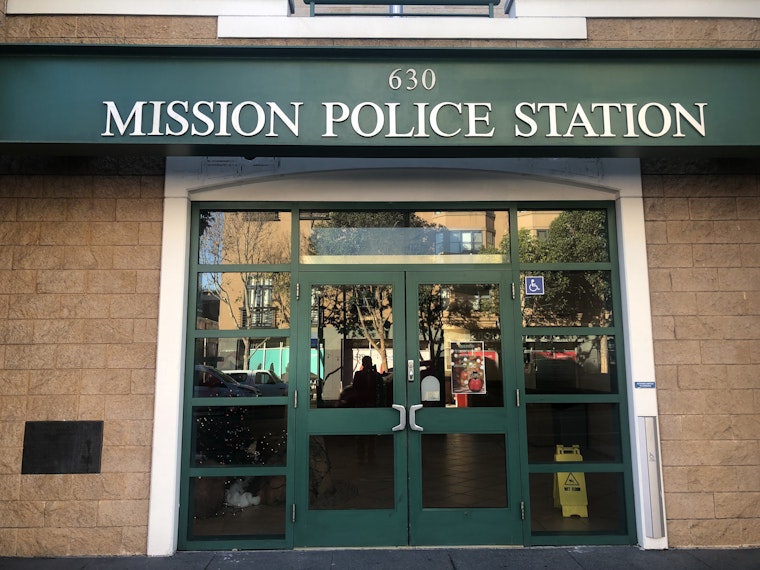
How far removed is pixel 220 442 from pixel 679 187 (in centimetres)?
466

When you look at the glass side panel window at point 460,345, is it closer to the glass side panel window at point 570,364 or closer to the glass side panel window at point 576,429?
the glass side panel window at point 570,364

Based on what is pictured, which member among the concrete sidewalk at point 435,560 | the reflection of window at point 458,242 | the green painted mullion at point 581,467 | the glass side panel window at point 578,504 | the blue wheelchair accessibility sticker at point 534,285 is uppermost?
the reflection of window at point 458,242

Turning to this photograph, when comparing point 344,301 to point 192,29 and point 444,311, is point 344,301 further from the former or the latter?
point 192,29

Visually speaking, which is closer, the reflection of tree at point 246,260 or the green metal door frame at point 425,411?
the green metal door frame at point 425,411

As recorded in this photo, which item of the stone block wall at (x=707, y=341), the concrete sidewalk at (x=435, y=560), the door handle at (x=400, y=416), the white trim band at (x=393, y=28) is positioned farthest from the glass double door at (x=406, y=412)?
the white trim band at (x=393, y=28)

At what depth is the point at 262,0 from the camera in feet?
16.8

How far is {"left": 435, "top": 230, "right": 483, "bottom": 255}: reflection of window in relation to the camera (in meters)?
5.23

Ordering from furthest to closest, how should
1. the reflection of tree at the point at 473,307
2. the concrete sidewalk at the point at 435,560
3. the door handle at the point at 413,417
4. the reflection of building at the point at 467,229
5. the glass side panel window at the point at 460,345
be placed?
the reflection of building at the point at 467,229 < the reflection of tree at the point at 473,307 < the glass side panel window at the point at 460,345 < the door handle at the point at 413,417 < the concrete sidewalk at the point at 435,560

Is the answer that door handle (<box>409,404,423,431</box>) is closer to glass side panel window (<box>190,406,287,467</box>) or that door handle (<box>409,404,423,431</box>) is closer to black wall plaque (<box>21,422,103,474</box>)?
glass side panel window (<box>190,406,287,467</box>)

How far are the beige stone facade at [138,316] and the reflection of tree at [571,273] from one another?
1.41 ft

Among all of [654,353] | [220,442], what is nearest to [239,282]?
[220,442]

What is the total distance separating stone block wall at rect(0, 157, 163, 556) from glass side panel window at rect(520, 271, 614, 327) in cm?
333

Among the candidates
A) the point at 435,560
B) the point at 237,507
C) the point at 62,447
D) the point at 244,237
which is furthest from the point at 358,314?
the point at 62,447

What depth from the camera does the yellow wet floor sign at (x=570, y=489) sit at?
4969 mm
